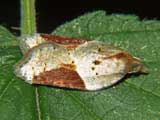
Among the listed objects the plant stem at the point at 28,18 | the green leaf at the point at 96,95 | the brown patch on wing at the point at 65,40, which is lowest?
the green leaf at the point at 96,95

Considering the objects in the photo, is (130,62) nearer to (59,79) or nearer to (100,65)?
(100,65)

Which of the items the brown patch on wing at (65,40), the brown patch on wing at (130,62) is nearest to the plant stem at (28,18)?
the brown patch on wing at (65,40)

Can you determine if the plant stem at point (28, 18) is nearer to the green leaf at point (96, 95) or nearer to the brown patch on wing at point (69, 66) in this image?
the green leaf at point (96, 95)

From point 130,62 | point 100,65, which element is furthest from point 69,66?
point 130,62

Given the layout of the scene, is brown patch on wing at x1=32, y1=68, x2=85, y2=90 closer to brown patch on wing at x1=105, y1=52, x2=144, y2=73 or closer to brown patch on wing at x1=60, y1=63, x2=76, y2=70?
brown patch on wing at x1=60, y1=63, x2=76, y2=70

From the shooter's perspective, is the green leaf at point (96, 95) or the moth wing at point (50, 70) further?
the moth wing at point (50, 70)

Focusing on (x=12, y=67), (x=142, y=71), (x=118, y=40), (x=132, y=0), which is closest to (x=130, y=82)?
(x=142, y=71)

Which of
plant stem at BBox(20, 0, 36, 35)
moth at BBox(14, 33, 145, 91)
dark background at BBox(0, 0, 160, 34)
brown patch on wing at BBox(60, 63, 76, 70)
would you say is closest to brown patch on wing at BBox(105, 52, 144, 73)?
moth at BBox(14, 33, 145, 91)
